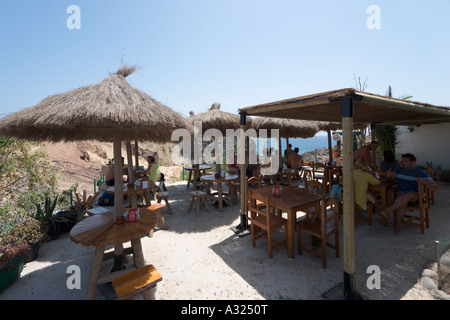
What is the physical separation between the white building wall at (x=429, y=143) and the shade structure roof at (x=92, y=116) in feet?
36.5

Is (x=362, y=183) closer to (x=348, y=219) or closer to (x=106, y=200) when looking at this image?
(x=348, y=219)

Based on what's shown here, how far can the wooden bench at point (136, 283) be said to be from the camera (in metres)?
1.93

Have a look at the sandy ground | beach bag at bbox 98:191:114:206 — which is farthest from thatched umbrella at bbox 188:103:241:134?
beach bag at bbox 98:191:114:206

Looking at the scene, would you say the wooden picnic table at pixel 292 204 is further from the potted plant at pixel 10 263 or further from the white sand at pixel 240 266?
the potted plant at pixel 10 263

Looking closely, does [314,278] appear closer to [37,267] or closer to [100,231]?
[100,231]

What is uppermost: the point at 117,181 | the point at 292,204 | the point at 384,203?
the point at 117,181

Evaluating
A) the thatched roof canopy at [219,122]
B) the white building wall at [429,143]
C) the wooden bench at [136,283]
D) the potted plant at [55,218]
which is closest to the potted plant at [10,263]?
the potted plant at [55,218]

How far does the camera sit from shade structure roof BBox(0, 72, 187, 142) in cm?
244

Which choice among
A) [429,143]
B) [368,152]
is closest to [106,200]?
[368,152]

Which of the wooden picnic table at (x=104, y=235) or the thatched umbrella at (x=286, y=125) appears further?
the thatched umbrella at (x=286, y=125)

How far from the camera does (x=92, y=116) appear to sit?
243 centimetres

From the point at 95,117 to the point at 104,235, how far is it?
136cm

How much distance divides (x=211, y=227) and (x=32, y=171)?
170 inches
